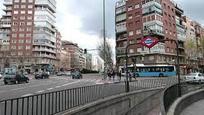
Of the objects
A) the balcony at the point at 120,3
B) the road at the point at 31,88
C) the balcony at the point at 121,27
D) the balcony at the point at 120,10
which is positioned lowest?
the road at the point at 31,88

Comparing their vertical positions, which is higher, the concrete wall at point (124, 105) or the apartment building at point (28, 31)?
the apartment building at point (28, 31)

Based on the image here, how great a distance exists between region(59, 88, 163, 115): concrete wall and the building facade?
52.9 m

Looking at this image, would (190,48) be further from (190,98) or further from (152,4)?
(190,98)

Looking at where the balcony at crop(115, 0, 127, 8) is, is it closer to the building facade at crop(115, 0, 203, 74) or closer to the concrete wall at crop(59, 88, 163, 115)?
the building facade at crop(115, 0, 203, 74)

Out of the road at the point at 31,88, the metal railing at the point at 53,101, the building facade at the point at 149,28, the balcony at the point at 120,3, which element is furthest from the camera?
the balcony at the point at 120,3

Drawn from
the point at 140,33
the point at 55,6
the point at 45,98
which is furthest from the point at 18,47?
the point at 45,98

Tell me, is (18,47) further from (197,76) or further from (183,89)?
(183,89)

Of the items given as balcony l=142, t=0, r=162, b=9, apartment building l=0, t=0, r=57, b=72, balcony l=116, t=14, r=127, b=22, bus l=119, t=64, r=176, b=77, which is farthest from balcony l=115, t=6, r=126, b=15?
bus l=119, t=64, r=176, b=77

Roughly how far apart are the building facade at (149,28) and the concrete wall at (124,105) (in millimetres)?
52870

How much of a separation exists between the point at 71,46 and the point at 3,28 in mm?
77455

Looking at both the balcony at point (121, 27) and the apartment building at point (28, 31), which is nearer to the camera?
the balcony at point (121, 27)

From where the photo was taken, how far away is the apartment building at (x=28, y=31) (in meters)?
106

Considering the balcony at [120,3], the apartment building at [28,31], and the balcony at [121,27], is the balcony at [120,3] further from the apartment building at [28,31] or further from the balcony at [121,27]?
the apartment building at [28,31]

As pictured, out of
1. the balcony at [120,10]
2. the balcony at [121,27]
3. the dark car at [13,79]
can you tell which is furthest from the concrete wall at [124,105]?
the balcony at [120,10]
